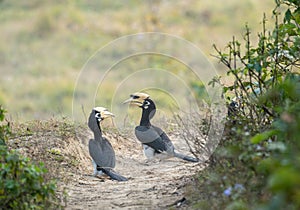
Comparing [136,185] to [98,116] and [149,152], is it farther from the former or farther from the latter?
[98,116]

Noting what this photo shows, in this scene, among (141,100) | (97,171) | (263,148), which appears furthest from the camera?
(141,100)

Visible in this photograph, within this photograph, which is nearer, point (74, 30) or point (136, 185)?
point (136, 185)

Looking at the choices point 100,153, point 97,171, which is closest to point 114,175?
point 97,171

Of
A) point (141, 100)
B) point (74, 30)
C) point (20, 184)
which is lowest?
point (20, 184)

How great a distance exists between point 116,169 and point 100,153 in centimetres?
37

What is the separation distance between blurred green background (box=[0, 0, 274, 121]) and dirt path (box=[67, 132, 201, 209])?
6931mm

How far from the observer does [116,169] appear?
7.72 m

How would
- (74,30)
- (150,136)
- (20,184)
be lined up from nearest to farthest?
(20,184) → (150,136) → (74,30)

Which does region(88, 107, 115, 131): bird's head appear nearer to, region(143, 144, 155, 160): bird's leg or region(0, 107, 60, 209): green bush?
region(143, 144, 155, 160): bird's leg

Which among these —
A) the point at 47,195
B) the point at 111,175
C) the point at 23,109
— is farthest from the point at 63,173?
the point at 23,109

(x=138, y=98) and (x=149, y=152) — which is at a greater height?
(x=138, y=98)

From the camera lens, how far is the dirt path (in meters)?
5.43

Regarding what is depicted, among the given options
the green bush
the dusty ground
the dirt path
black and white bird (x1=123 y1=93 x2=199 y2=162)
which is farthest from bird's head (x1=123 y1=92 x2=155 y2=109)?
the green bush

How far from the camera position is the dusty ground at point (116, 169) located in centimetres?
553
